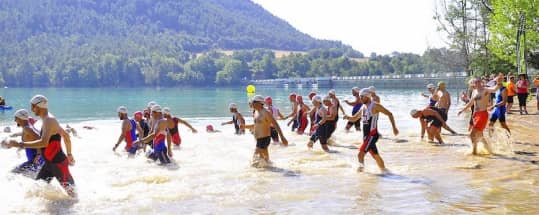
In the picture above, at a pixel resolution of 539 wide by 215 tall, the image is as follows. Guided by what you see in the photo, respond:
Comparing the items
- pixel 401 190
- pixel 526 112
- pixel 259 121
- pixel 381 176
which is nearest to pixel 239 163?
pixel 259 121

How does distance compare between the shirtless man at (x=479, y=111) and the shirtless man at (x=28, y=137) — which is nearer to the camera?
the shirtless man at (x=28, y=137)

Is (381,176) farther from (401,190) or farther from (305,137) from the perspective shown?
(305,137)

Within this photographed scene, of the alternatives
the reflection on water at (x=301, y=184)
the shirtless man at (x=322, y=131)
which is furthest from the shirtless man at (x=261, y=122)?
the shirtless man at (x=322, y=131)

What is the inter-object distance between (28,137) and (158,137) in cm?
348

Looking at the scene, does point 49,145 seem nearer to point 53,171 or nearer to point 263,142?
point 53,171

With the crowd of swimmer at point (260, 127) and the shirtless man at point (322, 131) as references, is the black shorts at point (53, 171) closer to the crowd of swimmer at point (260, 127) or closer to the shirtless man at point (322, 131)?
the crowd of swimmer at point (260, 127)

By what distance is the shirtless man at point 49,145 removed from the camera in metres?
8.55

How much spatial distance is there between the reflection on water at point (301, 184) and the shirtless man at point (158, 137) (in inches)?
10.4

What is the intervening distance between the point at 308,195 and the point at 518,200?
3214 millimetres

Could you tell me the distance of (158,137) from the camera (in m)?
12.9

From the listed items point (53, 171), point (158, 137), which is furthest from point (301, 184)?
point (53, 171)

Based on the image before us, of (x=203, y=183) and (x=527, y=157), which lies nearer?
(x=203, y=183)

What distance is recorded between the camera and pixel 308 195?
380 inches

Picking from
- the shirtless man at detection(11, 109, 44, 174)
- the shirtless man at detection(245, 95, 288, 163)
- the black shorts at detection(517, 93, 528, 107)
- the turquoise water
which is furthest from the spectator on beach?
the turquoise water
